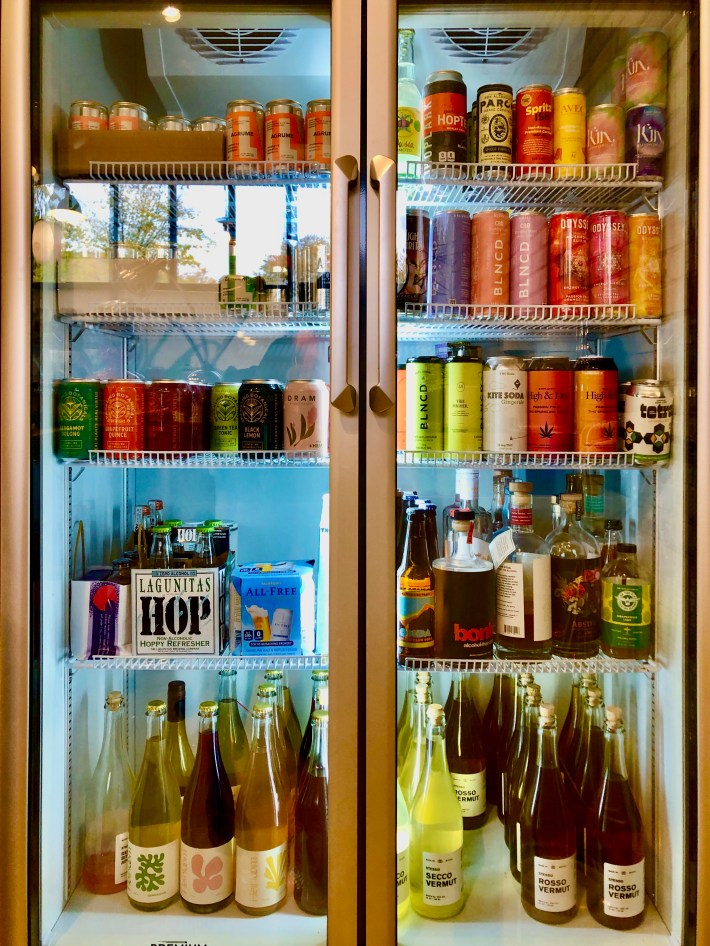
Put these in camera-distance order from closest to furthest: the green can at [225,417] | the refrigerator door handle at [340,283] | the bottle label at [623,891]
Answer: the refrigerator door handle at [340,283] < the bottle label at [623,891] < the green can at [225,417]

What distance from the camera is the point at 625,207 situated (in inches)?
58.8

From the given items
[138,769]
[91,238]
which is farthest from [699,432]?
[138,769]

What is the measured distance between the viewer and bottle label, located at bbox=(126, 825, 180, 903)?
4.34 ft

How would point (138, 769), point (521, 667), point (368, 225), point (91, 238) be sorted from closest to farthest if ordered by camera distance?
point (368, 225), point (521, 667), point (91, 238), point (138, 769)

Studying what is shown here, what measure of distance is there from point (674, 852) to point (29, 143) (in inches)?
70.4

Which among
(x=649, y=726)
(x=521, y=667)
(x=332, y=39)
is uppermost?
(x=332, y=39)

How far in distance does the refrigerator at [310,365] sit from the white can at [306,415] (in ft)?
0.18

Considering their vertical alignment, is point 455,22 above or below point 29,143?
above

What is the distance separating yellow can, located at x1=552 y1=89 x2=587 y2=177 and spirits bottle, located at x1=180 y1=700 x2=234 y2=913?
134 centimetres

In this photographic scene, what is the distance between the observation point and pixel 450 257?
1360 mm

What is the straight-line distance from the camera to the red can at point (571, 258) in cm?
137

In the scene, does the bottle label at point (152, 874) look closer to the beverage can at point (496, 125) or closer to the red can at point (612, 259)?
the red can at point (612, 259)

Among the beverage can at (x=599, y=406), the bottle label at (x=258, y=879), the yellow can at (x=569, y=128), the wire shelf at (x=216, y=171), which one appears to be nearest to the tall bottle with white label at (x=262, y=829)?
the bottle label at (x=258, y=879)

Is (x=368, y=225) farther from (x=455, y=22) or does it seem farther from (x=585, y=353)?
(x=585, y=353)
